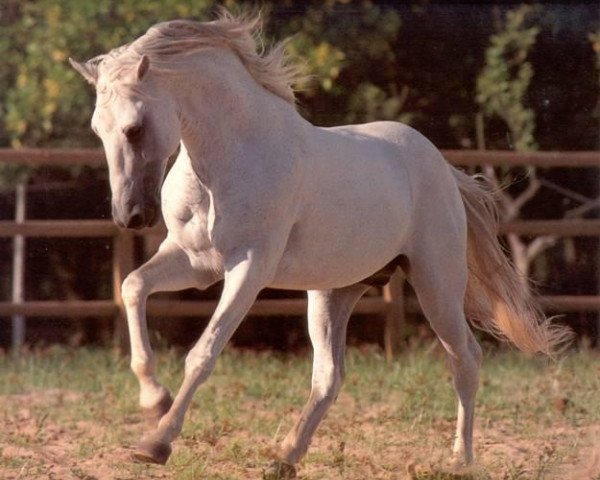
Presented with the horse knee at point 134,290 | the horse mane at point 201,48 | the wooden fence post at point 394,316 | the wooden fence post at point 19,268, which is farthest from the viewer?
the wooden fence post at point 19,268

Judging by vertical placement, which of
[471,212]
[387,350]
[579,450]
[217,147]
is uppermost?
[217,147]

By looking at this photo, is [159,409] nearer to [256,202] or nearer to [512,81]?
[256,202]

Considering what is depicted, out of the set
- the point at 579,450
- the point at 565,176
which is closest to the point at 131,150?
the point at 579,450

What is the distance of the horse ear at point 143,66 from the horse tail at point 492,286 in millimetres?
1990

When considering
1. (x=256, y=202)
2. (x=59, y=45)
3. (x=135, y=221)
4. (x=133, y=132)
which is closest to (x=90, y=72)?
(x=133, y=132)

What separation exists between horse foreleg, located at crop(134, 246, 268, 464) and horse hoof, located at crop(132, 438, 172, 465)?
6 centimetres

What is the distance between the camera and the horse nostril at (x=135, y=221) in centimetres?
445

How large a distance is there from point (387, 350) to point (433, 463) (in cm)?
364

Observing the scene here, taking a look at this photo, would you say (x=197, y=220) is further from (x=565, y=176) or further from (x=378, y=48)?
(x=565, y=176)

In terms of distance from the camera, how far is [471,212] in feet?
19.9

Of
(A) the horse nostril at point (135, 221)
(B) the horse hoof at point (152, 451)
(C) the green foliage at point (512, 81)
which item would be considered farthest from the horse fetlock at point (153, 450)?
(C) the green foliage at point (512, 81)

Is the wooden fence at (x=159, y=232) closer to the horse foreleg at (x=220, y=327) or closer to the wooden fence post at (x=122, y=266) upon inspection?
the wooden fence post at (x=122, y=266)

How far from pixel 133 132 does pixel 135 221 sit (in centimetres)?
30

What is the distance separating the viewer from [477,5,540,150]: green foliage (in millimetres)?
10281
